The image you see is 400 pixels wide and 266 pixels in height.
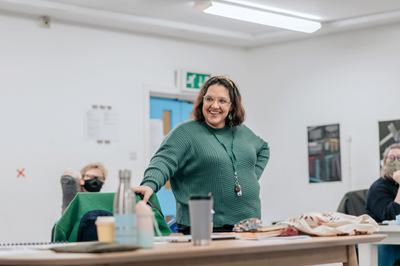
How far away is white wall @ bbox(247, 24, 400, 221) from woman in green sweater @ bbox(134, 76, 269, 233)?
356 cm

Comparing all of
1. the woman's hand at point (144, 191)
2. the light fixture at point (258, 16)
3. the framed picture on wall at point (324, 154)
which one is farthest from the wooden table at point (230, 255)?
the framed picture on wall at point (324, 154)

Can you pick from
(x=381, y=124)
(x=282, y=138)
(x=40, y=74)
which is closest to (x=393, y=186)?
(x=381, y=124)

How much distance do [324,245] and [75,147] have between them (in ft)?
13.0

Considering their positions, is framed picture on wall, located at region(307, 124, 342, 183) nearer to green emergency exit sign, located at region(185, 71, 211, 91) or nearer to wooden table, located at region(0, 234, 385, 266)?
green emergency exit sign, located at region(185, 71, 211, 91)

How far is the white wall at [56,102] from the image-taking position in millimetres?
5664

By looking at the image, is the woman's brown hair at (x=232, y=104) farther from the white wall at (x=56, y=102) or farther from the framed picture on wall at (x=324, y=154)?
the framed picture on wall at (x=324, y=154)

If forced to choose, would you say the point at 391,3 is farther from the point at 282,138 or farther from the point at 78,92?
the point at 78,92

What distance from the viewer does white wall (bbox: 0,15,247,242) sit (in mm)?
5664

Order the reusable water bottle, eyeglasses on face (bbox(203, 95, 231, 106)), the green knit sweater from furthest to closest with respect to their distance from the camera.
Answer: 1. eyeglasses on face (bbox(203, 95, 231, 106))
2. the green knit sweater
3. the reusable water bottle

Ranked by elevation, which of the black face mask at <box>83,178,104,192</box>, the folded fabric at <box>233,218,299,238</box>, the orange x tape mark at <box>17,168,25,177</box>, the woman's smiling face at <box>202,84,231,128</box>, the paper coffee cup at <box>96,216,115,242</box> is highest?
the woman's smiling face at <box>202,84,231,128</box>

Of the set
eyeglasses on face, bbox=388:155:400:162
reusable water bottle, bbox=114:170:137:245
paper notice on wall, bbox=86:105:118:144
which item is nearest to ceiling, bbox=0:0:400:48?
paper notice on wall, bbox=86:105:118:144

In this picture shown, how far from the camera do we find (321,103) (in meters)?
6.95

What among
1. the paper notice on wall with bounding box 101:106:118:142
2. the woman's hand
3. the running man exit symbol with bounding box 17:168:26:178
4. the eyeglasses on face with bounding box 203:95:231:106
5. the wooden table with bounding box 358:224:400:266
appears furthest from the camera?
the paper notice on wall with bounding box 101:106:118:142

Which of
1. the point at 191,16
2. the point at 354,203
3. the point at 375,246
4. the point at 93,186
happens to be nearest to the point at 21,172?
the point at 93,186
